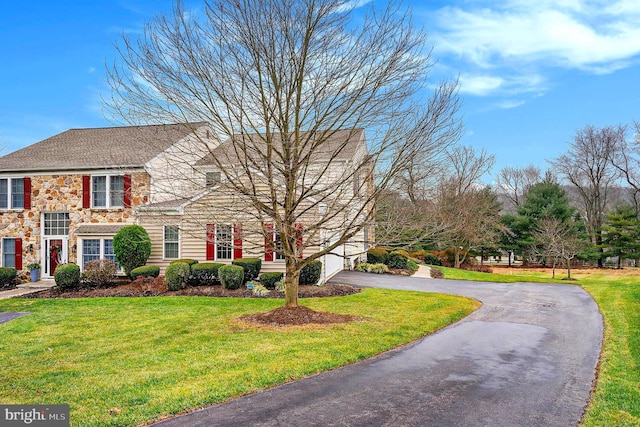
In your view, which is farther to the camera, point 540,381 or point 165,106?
point 165,106

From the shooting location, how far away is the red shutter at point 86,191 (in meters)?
20.6

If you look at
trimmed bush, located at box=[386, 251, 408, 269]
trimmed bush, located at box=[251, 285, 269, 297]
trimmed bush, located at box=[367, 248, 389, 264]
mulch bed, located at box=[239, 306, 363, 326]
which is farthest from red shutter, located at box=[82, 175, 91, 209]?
trimmed bush, located at box=[386, 251, 408, 269]

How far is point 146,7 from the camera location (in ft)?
33.7

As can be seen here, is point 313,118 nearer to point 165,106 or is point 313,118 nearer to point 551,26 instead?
point 165,106

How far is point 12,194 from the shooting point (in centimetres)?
2148

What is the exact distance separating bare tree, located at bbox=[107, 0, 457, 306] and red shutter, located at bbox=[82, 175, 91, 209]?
1178 centimetres

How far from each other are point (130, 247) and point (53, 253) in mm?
5176

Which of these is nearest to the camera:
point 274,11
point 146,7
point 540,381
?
point 540,381

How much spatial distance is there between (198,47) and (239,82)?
1.15 m

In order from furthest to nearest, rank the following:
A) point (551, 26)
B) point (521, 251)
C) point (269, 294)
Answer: point (521, 251), point (269, 294), point (551, 26)

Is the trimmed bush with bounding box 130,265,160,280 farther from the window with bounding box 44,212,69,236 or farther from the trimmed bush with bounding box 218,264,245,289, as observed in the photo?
the window with bounding box 44,212,69,236

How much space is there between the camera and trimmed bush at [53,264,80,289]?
1730 cm

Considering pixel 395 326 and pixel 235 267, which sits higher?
pixel 235 267

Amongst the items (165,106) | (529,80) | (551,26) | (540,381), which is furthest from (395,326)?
(529,80)
